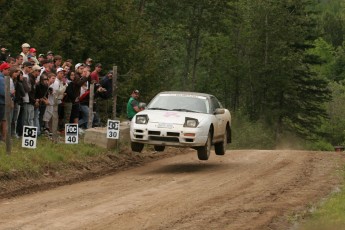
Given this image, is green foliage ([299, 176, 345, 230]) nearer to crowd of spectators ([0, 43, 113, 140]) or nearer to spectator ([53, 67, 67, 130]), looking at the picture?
crowd of spectators ([0, 43, 113, 140])

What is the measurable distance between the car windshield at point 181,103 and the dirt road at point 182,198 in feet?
5.01

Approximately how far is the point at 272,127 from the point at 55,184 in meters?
56.8

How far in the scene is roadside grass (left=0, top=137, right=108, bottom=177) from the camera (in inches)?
649

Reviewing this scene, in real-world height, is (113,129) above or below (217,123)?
below

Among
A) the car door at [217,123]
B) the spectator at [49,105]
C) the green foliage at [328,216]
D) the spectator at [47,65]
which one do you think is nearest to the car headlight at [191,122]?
the car door at [217,123]

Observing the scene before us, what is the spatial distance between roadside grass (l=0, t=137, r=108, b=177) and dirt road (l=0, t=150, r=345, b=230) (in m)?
1.05

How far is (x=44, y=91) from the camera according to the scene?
20.6 metres

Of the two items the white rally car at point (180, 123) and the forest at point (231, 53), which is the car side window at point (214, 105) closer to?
the white rally car at point (180, 123)

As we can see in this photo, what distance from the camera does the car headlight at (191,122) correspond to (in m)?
19.7

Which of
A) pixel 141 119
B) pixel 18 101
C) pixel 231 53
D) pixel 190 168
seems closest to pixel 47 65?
pixel 18 101

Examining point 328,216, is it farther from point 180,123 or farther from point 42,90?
point 42,90

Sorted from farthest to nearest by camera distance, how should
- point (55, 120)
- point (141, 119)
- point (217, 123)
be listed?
1. point (217, 123)
2. point (55, 120)
3. point (141, 119)

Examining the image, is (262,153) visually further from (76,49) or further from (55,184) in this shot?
(76,49)

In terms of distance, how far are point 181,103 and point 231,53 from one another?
63692 millimetres
